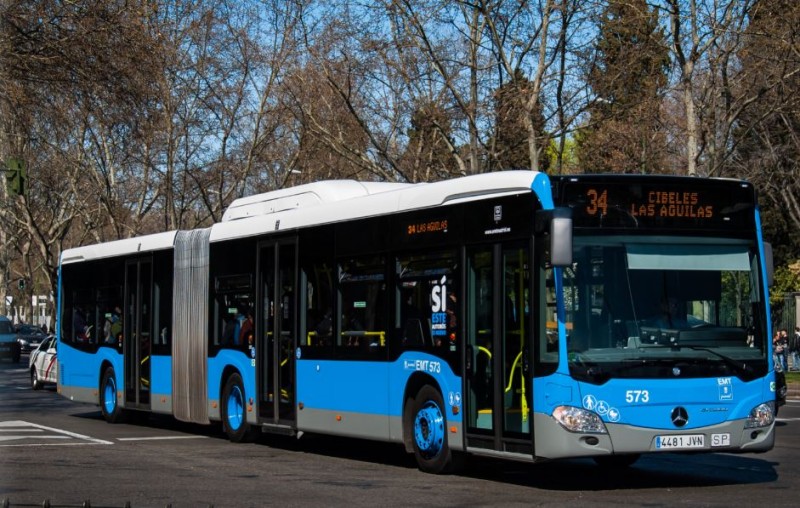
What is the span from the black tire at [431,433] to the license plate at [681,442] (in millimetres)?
2402

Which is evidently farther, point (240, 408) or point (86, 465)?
point (240, 408)

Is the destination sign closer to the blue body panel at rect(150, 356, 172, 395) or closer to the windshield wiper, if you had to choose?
the windshield wiper

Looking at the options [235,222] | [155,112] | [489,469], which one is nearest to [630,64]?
[155,112]

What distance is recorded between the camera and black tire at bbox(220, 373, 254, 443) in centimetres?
1791

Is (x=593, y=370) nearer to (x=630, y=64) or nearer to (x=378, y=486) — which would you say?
(x=378, y=486)

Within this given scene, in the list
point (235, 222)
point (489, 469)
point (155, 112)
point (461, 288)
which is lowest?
point (489, 469)

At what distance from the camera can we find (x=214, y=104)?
132ft

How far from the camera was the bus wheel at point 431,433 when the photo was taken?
13.5 m

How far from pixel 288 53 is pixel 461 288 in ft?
79.2

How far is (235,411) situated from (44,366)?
57.7 ft

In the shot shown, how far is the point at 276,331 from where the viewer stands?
55.8ft

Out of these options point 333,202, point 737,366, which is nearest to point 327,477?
point 333,202

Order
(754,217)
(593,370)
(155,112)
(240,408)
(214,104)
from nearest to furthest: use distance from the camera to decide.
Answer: (593,370) → (754,217) → (240,408) → (155,112) → (214,104)

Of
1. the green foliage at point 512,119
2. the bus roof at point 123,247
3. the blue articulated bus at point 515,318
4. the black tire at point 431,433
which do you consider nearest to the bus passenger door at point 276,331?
the blue articulated bus at point 515,318
